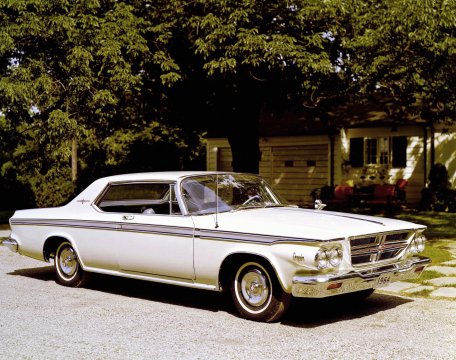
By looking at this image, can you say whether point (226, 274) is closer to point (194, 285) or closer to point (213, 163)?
point (194, 285)

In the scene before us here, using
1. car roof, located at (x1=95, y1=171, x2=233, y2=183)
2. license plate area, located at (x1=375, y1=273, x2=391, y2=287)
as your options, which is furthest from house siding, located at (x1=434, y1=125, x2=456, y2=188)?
license plate area, located at (x1=375, y1=273, x2=391, y2=287)

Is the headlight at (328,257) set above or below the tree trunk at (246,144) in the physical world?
below

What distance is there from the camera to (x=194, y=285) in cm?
746

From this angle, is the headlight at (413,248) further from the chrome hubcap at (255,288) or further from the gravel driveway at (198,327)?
the chrome hubcap at (255,288)

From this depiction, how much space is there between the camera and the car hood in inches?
261

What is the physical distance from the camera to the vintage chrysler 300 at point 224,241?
6.57m

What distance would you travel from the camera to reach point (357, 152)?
2586 cm

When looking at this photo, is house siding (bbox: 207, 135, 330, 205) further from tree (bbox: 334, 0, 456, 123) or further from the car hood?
the car hood

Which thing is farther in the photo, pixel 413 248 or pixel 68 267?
pixel 68 267

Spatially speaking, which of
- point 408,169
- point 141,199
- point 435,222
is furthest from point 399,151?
point 141,199

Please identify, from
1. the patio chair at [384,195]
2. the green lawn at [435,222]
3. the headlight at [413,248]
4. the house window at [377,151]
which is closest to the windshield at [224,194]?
the headlight at [413,248]

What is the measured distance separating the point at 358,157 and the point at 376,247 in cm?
1925

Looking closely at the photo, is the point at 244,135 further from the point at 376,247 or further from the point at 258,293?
the point at 258,293

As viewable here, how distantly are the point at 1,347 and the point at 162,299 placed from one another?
2.67 metres
